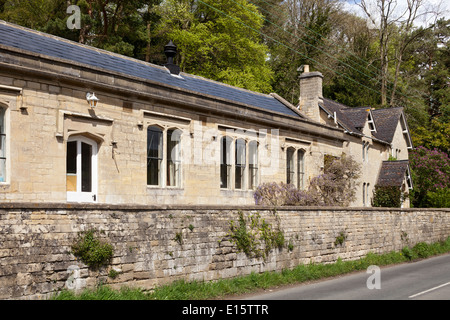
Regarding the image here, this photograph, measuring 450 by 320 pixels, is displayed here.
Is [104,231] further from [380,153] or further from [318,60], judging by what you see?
[318,60]

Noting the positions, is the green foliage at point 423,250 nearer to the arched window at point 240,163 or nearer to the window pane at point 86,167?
the arched window at point 240,163

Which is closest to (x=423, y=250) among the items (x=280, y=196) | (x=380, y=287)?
(x=280, y=196)

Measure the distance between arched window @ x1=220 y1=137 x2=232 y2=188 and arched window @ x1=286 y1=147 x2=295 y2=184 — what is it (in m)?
4.33

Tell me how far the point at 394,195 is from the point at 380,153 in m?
4.53

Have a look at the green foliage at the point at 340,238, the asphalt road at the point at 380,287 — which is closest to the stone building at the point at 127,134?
the green foliage at the point at 340,238

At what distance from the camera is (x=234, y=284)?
14.9m

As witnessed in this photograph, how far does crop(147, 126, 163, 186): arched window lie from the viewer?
1898 cm

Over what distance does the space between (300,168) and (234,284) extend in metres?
12.9

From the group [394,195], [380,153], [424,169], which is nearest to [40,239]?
[394,195]

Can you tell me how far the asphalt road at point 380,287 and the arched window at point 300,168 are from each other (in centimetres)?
702

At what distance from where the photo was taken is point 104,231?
12.0m

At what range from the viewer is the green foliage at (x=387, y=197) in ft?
120

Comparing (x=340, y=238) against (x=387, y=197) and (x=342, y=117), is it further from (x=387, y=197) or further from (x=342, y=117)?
(x=342, y=117)
